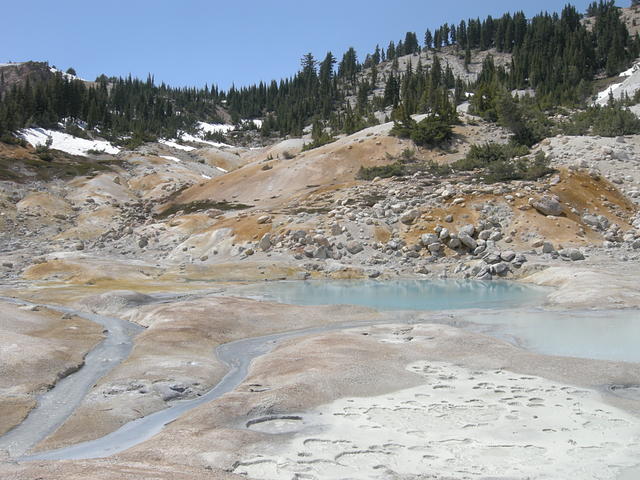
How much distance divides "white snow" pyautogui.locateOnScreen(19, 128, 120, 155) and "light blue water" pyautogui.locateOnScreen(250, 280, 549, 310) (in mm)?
83805

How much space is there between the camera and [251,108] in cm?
19625

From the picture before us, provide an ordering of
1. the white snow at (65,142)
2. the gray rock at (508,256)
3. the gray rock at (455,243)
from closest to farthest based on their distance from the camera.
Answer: the gray rock at (508,256) < the gray rock at (455,243) < the white snow at (65,142)

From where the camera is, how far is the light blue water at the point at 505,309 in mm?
21953

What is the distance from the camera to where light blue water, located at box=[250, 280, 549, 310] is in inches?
1315

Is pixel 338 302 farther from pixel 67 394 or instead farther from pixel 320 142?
pixel 320 142

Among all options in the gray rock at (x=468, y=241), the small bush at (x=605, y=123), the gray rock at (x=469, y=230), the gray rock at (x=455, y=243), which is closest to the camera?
the gray rock at (x=468, y=241)

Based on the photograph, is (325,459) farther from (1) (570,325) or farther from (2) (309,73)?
(2) (309,73)

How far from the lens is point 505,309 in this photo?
30.6m

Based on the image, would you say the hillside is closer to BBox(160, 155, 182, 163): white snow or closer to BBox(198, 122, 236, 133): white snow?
BBox(160, 155, 182, 163): white snow

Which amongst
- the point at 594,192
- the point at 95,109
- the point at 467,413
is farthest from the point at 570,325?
the point at 95,109

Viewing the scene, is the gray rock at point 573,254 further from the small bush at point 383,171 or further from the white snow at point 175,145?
the white snow at point 175,145

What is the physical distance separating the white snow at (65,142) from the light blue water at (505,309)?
8404 cm

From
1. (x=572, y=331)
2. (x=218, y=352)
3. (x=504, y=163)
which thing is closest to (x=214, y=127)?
(x=504, y=163)

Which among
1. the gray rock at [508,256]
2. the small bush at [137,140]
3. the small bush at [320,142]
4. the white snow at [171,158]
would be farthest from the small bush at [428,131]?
the small bush at [137,140]
